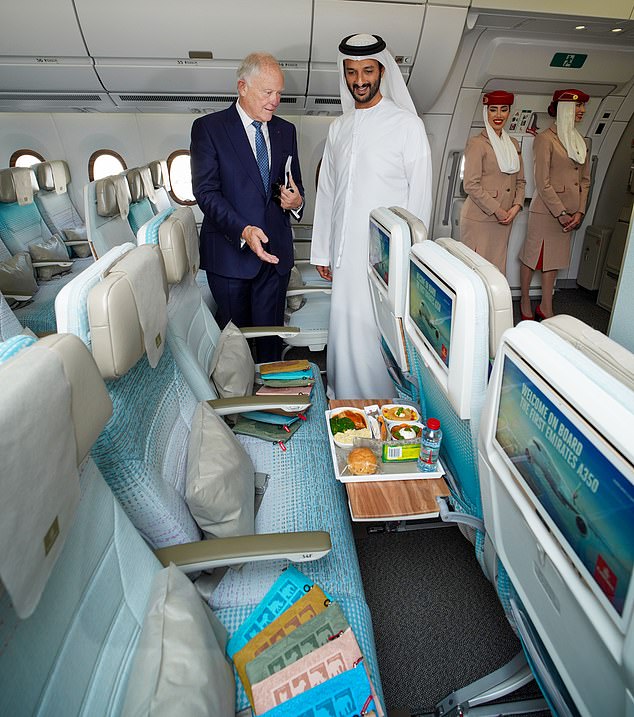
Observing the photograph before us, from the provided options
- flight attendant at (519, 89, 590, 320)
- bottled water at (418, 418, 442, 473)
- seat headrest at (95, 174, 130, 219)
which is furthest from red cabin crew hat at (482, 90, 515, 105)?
bottled water at (418, 418, 442, 473)

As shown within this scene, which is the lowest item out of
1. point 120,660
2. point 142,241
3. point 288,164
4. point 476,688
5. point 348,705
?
point 476,688

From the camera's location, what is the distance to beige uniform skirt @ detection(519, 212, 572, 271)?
4.88 m

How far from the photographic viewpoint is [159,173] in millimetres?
5074

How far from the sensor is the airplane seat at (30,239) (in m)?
4.09

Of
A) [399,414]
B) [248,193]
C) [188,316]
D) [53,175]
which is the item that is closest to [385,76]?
[248,193]

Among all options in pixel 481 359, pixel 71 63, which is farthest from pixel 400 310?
pixel 71 63

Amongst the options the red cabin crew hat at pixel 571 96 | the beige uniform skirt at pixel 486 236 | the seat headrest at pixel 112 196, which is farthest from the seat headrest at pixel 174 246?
the red cabin crew hat at pixel 571 96

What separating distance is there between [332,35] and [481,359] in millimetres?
3405

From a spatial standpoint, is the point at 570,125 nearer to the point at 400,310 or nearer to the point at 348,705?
the point at 400,310

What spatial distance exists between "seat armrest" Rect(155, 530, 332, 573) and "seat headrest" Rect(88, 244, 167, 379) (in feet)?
1.61

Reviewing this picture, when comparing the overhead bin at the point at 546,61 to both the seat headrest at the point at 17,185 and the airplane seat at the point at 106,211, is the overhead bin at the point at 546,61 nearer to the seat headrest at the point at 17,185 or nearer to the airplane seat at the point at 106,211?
the airplane seat at the point at 106,211

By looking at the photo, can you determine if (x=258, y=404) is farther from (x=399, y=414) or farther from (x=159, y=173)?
(x=159, y=173)

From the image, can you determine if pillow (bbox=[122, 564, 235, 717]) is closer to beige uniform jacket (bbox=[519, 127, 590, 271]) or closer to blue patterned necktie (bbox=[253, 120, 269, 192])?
blue patterned necktie (bbox=[253, 120, 269, 192])

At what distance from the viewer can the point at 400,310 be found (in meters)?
1.73
